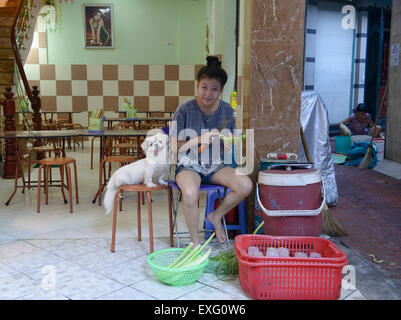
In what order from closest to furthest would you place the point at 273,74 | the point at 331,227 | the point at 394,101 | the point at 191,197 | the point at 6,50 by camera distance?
1. the point at 191,197
2. the point at 273,74
3. the point at 331,227
4. the point at 394,101
5. the point at 6,50

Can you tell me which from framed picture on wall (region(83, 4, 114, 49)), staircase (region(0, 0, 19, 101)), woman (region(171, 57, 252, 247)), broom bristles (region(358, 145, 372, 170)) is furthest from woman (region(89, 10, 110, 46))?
woman (region(171, 57, 252, 247))

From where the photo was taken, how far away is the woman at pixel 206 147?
121 inches

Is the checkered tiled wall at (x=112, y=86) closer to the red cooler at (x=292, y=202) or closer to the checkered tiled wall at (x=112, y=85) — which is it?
the checkered tiled wall at (x=112, y=85)

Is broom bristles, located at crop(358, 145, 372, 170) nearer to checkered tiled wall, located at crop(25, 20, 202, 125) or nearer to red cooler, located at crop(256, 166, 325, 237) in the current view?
checkered tiled wall, located at crop(25, 20, 202, 125)

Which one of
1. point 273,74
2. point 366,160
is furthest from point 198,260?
point 366,160

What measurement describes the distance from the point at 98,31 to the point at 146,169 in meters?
6.08

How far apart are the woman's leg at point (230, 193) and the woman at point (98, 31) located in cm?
663

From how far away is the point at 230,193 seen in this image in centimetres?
317

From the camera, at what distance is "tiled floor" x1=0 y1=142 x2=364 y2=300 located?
256 cm

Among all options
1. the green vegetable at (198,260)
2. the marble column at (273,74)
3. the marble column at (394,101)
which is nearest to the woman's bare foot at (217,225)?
the marble column at (273,74)

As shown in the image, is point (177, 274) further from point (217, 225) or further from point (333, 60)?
point (333, 60)

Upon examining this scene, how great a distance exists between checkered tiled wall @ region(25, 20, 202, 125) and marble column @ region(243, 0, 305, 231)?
18.8ft
